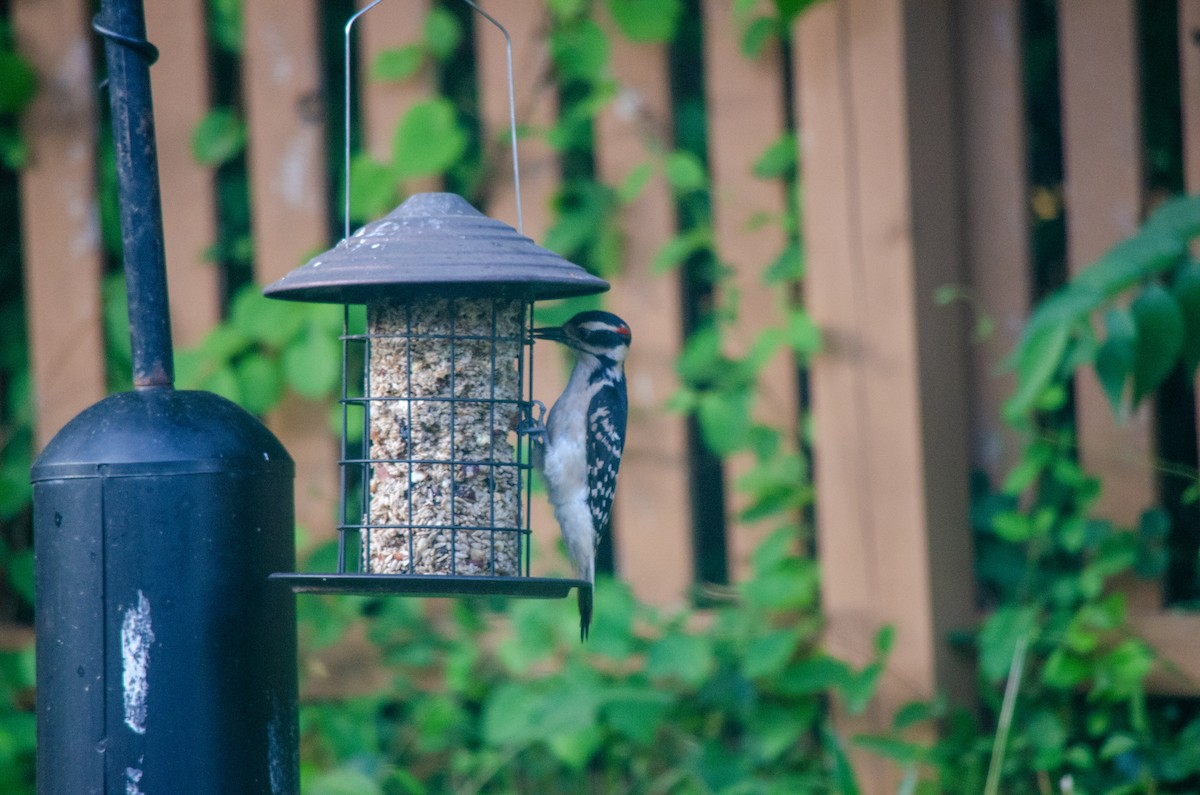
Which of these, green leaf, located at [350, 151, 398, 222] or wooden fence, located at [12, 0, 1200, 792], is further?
green leaf, located at [350, 151, 398, 222]

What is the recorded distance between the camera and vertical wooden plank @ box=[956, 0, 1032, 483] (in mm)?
3973

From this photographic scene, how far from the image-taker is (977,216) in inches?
159

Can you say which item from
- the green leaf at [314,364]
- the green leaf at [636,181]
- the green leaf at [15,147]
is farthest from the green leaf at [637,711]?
the green leaf at [15,147]

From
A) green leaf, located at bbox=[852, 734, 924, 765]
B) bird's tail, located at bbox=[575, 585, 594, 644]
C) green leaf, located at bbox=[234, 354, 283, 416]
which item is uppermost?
green leaf, located at bbox=[234, 354, 283, 416]

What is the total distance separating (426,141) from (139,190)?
2.05 m

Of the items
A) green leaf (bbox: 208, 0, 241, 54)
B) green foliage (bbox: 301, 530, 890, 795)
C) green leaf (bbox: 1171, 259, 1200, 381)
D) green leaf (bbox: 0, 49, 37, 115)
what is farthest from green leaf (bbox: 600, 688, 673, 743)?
green leaf (bbox: 0, 49, 37, 115)

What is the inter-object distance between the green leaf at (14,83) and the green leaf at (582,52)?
6.17ft

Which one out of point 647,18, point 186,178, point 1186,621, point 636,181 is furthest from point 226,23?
point 1186,621

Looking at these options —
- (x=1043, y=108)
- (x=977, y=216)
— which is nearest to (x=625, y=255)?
(x=977, y=216)

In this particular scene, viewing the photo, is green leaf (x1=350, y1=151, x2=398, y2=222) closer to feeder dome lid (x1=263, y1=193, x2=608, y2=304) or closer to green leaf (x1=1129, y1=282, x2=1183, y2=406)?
feeder dome lid (x1=263, y1=193, x2=608, y2=304)

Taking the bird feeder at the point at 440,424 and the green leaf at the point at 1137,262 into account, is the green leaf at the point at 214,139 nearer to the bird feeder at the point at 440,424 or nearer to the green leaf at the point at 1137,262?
the bird feeder at the point at 440,424

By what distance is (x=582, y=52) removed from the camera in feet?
14.0

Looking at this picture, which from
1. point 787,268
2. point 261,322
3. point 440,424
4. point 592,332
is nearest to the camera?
point 440,424

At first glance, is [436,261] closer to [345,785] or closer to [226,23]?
[345,785]
